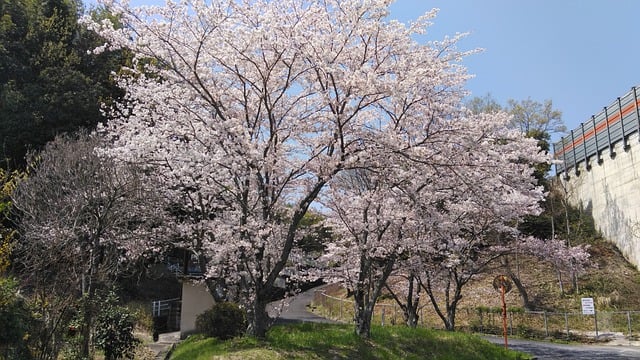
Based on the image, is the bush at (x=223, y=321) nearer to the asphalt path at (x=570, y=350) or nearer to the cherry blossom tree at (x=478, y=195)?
the asphalt path at (x=570, y=350)

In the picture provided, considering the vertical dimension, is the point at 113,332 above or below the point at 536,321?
above

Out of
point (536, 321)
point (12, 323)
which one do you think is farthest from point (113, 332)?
point (536, 321)

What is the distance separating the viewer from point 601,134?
29406 millimetres

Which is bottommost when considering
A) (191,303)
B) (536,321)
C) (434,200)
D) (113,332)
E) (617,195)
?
(536,321)

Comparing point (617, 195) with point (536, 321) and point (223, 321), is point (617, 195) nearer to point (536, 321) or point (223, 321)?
point (536, 321)

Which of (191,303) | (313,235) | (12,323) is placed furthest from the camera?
(191,303)

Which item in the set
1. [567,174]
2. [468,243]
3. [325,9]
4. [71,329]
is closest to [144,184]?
[71,329]

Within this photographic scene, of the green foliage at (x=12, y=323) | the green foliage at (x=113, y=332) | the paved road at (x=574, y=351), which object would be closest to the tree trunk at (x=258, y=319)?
the green foliage at (x=113, y=332)

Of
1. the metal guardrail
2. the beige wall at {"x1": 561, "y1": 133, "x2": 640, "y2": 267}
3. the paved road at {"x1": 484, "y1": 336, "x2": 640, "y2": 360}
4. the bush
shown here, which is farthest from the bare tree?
the beige wall at {"x1": 561, "y1": 133, "x2": 640, "y2": 267}

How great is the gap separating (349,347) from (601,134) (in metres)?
25.1

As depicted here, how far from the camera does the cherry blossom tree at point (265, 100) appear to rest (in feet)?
30.0

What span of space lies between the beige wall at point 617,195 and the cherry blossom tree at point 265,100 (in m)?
19.9

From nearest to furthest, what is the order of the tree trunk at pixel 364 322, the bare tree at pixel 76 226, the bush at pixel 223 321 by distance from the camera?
the bare tree at pixel 76 226, the bush at pixel 223 321, the tree trunk at pixel 364 322

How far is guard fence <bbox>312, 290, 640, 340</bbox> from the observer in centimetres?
2090
